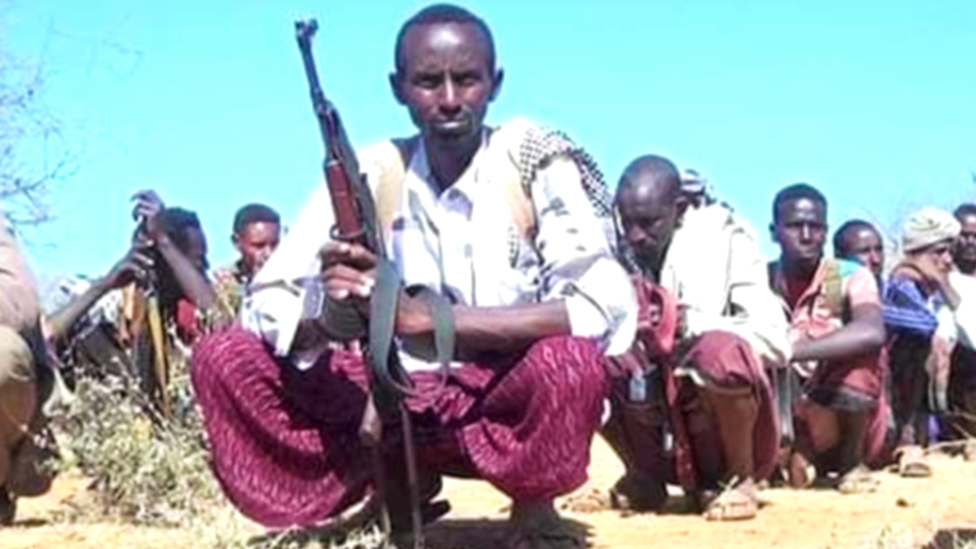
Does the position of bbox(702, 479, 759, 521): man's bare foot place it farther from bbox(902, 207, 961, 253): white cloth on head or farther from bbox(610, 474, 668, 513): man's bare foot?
bbox(902, 207, 961, 253): white cloth on head

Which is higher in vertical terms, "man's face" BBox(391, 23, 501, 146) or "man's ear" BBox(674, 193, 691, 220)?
"man's face" BBox(391, 23, 501, 146)

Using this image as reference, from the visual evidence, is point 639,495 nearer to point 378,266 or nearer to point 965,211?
point 378,266

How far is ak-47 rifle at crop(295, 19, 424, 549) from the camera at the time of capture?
14.8 ft

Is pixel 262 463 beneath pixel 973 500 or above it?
above

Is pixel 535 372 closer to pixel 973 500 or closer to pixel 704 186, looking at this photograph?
pixel 704 186

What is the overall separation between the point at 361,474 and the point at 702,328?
1.53 metres

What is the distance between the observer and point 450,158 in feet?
16.3

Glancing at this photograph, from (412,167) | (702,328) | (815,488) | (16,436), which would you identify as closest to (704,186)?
(702,328)

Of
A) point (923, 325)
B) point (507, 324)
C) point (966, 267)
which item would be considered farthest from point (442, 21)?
point (966, 267)

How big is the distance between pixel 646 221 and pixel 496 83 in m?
1.51

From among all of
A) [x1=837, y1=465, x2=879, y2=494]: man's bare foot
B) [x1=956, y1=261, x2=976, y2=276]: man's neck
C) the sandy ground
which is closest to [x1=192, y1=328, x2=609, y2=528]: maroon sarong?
the sandy ground

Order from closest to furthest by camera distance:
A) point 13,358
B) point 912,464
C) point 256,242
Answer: point 13,358 → point 912,464 → point 256,242

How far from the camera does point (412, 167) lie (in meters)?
5.05

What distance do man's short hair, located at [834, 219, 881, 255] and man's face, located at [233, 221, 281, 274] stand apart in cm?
316
